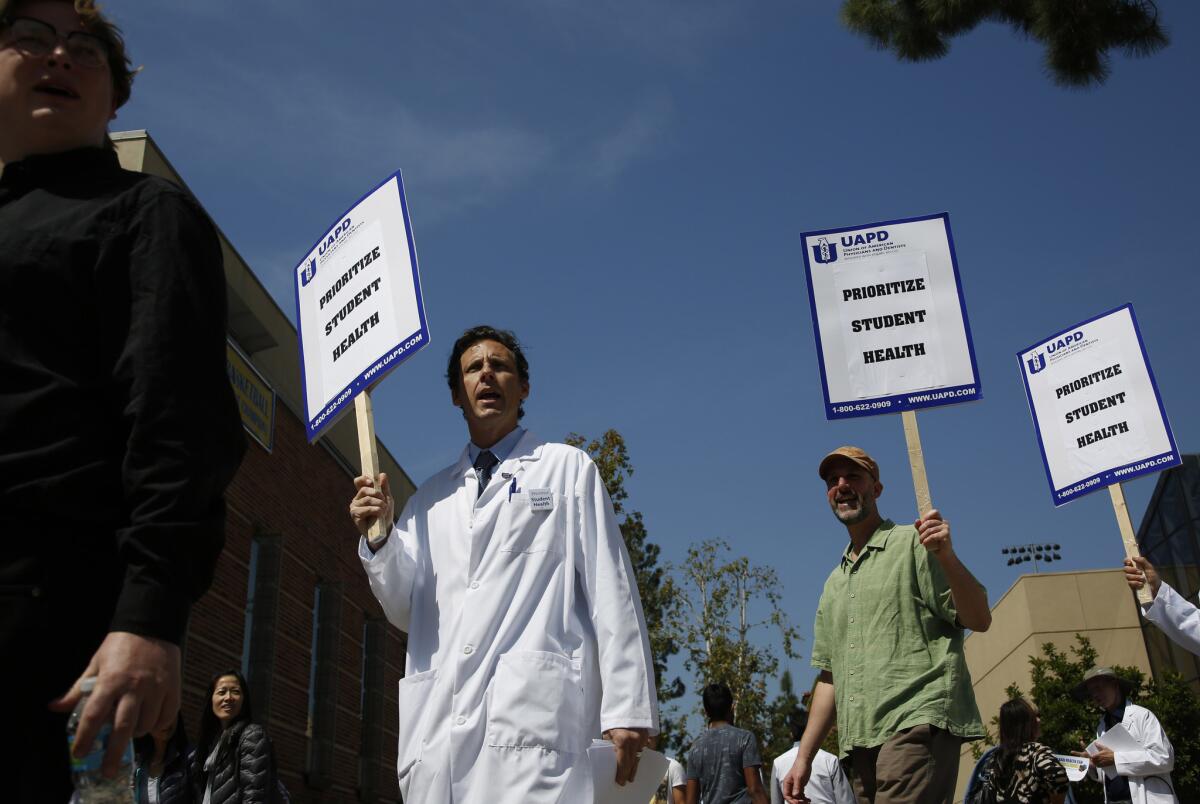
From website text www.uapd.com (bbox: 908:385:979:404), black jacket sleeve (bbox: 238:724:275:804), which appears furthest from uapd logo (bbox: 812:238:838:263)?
black jacket sleeve (bbox: 238:724:275:804)

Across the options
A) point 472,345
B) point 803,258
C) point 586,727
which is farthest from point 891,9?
point 586,727

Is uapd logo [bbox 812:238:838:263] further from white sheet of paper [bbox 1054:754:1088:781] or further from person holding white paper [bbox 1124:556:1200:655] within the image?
white sheet of paper [bbox 1054:754:1088:781]

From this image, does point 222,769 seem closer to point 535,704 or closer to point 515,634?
point 515,634

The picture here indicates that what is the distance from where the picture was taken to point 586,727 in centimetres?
425

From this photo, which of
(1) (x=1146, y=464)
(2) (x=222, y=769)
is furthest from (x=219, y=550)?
(1) (x=1146, y=464)

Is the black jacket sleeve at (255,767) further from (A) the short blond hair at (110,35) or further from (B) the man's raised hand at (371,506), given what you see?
(A) the short blond hair at (110,35)

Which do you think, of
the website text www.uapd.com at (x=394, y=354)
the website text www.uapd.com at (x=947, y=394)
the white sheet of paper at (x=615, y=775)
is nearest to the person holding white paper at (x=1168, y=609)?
the website text www.uapd.com at (x=947, y=394)

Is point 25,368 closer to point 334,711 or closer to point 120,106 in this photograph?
point 120,106

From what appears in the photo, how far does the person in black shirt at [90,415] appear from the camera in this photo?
6.54 ft

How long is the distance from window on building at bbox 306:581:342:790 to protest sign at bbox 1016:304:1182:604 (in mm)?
→ 15451

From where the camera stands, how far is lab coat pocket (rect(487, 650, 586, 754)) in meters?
4.07

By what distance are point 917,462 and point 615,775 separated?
8.34ft

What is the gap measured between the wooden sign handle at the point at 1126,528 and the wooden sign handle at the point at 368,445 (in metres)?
4.97

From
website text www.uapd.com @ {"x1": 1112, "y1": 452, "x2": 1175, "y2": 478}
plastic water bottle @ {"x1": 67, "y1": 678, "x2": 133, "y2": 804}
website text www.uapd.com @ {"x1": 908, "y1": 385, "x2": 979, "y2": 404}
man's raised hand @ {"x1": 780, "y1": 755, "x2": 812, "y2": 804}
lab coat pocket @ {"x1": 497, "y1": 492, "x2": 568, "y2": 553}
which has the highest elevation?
website text www.uapd.com @ {"x1": 1112, "y1": 452, "x2": 1175, "y2": 478}
